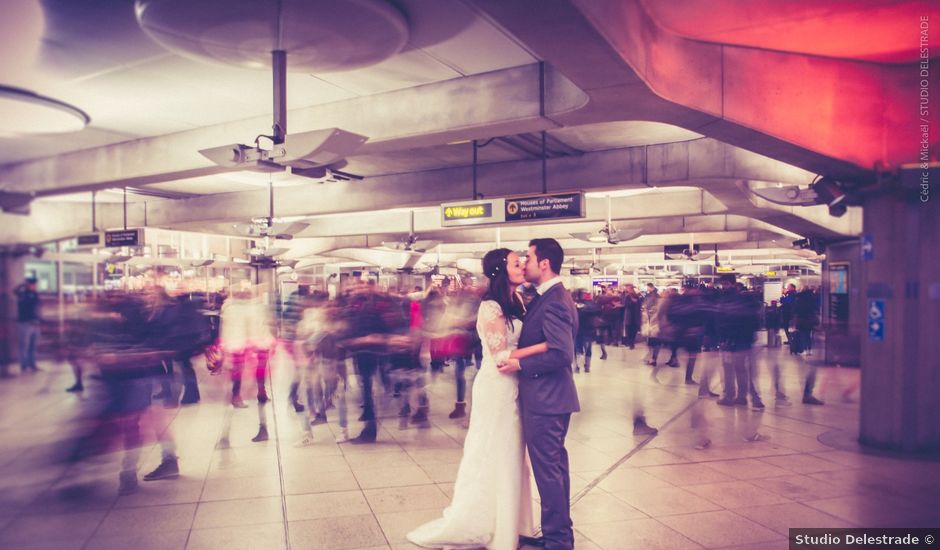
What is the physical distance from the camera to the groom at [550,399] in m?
3.71

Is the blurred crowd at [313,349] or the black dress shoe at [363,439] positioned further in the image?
the black dress shoe at [363,439]

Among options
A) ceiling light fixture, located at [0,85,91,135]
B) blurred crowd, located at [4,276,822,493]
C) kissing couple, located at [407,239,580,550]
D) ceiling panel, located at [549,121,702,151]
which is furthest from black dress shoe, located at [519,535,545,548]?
ceiling light fixture, located at [0,85,91,135]

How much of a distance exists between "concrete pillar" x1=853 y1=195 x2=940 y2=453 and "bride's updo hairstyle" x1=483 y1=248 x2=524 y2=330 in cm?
480

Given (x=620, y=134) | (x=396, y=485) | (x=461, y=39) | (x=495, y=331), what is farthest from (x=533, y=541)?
(x=620, y=134)

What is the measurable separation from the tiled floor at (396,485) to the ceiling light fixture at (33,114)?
3078mm

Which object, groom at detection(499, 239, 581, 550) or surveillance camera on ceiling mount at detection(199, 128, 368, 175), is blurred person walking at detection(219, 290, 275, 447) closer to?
surveillance camera on ceiling mount at detection(199, 128, 368, 175)

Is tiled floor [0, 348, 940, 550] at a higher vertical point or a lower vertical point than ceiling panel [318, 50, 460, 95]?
lower

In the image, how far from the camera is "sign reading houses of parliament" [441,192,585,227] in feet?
31.0

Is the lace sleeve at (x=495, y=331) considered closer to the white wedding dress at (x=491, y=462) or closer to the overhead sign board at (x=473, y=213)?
the white wedding dress at (x=491, y=462)

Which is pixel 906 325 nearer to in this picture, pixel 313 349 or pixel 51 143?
pixel 313 349

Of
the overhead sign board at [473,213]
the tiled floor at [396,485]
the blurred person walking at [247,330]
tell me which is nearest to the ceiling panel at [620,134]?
the overhead sign board at [473,213]

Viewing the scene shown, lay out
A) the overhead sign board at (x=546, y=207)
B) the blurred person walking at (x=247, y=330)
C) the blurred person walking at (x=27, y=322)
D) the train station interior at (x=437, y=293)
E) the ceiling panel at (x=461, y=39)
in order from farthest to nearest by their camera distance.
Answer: the overhead sign board at (x=546, y=207) → the blurred person walking at (x=247, y=330) → the ceiling panel at (x=461, y=39) → the train station interior at (x=437, y=293) → the blurred person walking at (x=27, y=322)

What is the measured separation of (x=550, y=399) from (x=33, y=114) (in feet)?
21.8

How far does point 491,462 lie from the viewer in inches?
151
